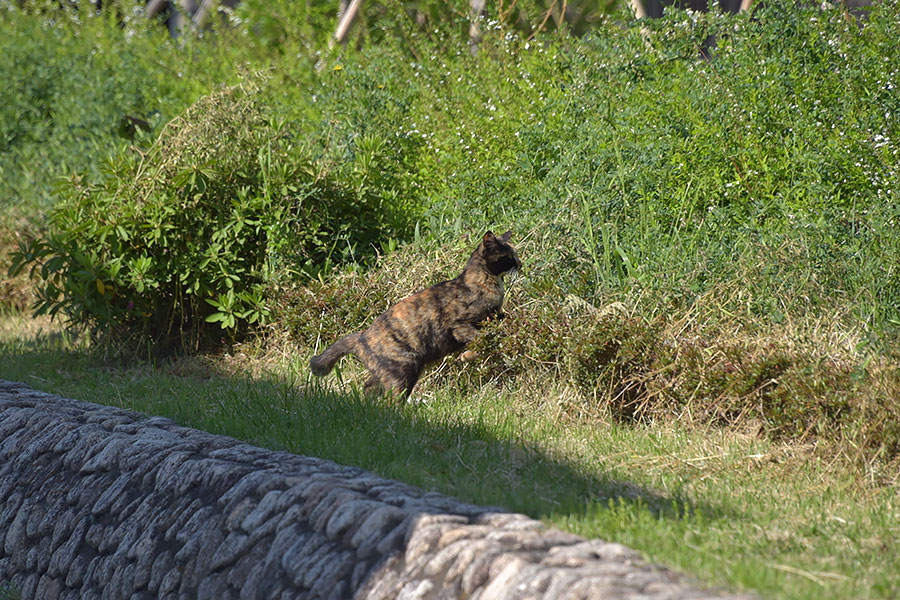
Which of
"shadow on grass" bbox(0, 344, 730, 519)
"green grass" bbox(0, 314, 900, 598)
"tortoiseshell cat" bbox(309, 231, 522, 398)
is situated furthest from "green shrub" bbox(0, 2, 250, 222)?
"green grass" bbox(0, 314, 900, 598)

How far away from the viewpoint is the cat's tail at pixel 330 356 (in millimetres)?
5922

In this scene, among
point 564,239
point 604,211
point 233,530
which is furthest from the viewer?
point 604,211

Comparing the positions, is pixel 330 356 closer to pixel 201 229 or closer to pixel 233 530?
pixel 233 530

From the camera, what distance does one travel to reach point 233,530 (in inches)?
169

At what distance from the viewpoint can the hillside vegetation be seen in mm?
5156

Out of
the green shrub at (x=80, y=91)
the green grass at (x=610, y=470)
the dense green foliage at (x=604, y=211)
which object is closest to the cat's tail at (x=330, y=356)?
the green grass at (x=610, y=470)

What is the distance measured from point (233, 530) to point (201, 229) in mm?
3897

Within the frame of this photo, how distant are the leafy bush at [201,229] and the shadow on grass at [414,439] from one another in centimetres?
105

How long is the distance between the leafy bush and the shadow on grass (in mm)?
1049

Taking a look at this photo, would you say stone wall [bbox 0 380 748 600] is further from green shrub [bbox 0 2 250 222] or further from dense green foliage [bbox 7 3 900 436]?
green shrub [bbox 0 2 250 222]

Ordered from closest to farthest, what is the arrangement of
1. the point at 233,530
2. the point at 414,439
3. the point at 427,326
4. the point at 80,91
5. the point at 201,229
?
the point at 233,530
the point at 414,439
the point at 427,326
the point at 201,229
the point at 80,91

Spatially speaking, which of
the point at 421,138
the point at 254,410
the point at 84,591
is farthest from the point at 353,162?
the point at 84,591

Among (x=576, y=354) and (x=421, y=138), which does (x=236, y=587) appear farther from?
(x=421, y=138)

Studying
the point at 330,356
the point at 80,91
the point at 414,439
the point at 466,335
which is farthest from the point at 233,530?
the point at 80,91
